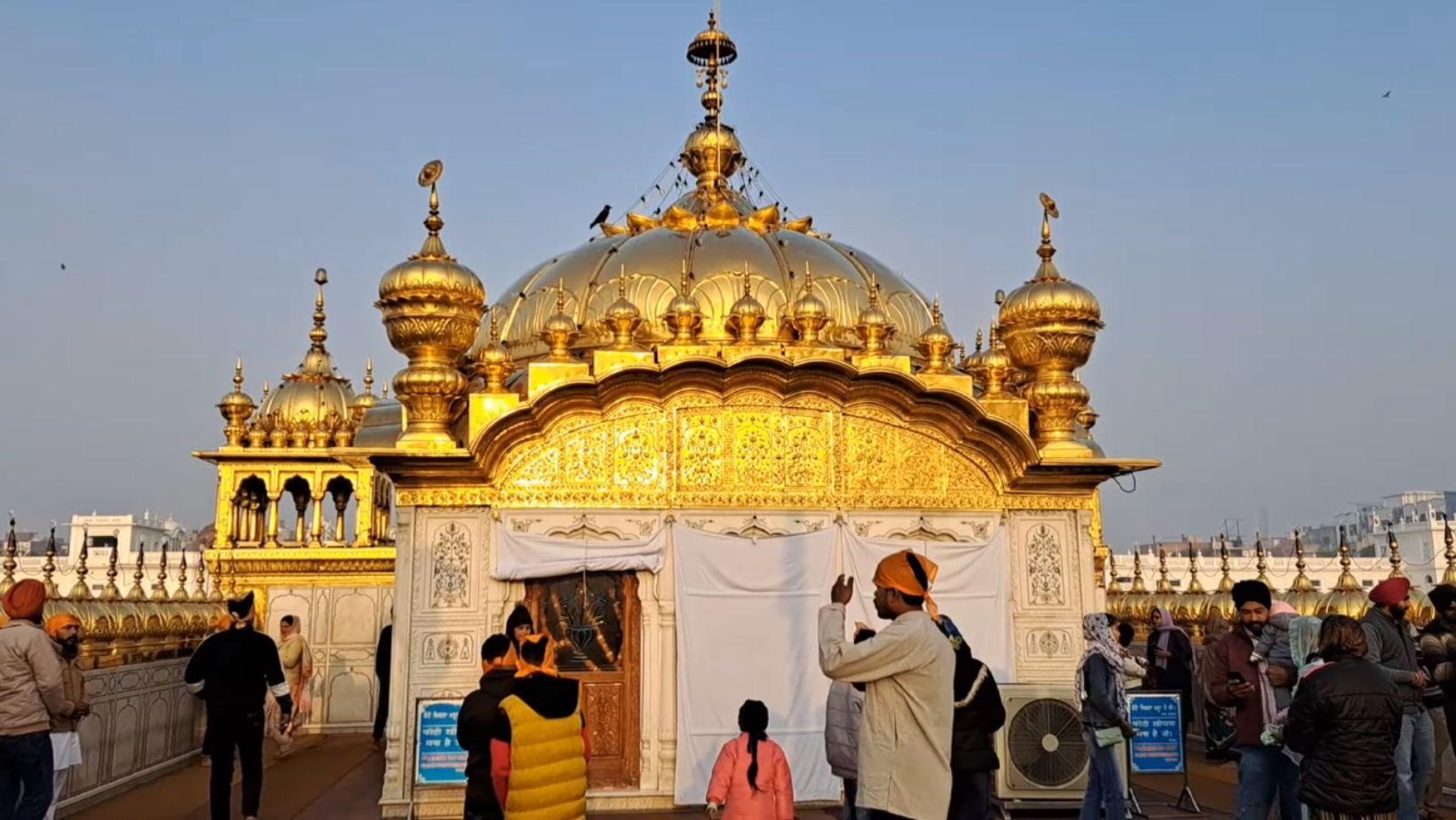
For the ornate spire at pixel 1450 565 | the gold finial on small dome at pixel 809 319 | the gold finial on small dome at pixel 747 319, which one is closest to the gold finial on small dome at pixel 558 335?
the gold finial on small dome at pixel 747 319

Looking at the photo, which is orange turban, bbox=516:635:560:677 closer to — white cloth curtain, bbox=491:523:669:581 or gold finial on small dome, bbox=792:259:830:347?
white cloth curtain, bbox=491:523:669:581

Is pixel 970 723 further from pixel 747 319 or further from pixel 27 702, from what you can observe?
pixel 747 319

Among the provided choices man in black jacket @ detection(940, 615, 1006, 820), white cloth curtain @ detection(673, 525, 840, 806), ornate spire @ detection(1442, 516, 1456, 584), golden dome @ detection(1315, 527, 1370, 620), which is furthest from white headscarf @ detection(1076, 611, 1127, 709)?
golden dome @ detection(1315, 527, 1370, 620)

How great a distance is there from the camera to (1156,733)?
10.4 meters

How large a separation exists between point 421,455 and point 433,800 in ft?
9.75

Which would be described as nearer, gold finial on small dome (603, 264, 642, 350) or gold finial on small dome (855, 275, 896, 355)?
gold finial on small dome (603, 264, 642, 350)

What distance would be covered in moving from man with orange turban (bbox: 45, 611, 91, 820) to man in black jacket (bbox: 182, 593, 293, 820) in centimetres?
83

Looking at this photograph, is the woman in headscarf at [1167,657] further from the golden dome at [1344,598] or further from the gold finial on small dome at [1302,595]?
Result: the golden dome at [1344,598]

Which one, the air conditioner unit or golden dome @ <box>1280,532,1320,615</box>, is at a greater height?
golden dome @ <box>1280,532,1320,615</box>

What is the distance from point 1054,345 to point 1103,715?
4.75 metres

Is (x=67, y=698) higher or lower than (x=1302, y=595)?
lower

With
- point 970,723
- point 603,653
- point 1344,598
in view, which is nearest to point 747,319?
point 603,653

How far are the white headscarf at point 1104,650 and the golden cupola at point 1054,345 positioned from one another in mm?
3725

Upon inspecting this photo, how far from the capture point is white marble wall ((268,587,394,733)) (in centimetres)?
1734
